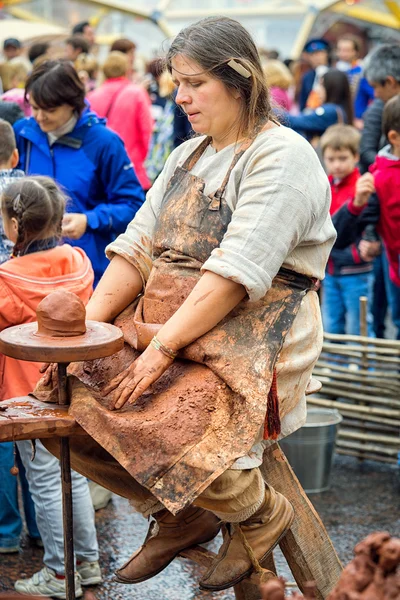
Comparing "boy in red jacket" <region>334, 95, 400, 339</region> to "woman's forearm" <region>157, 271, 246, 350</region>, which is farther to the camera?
"boy in red jacket" <region>334, 95, 400, 339</region>

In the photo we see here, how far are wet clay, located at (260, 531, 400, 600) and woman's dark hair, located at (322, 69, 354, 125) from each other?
6.17 meters

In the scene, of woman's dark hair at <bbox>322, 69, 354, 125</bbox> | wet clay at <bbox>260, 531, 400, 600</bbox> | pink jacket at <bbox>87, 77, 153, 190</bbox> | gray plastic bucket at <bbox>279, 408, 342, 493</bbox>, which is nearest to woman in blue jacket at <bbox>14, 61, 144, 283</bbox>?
gray plastic bucket at <bbox>279, 408, 342, 493</bbox>

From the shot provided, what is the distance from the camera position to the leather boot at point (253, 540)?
274cm

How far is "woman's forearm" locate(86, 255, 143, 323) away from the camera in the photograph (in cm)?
288

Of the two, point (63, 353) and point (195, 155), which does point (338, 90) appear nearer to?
point (195, 155)

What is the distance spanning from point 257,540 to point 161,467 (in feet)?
1.72

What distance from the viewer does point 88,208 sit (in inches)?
181

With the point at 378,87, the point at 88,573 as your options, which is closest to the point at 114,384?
the point at 88,573

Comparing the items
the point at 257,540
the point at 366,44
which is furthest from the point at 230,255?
the point at 366,44

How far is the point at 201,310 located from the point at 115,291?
0.49m

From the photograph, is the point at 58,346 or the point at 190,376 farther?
the point at 190,376

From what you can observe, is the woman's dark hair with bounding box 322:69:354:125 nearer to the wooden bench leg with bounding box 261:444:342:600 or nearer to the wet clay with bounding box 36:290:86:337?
the wooden bench leg with bounding box 261:444:342:600

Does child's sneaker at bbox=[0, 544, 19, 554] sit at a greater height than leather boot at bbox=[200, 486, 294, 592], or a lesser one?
lesser

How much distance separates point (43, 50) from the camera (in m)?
9.11
